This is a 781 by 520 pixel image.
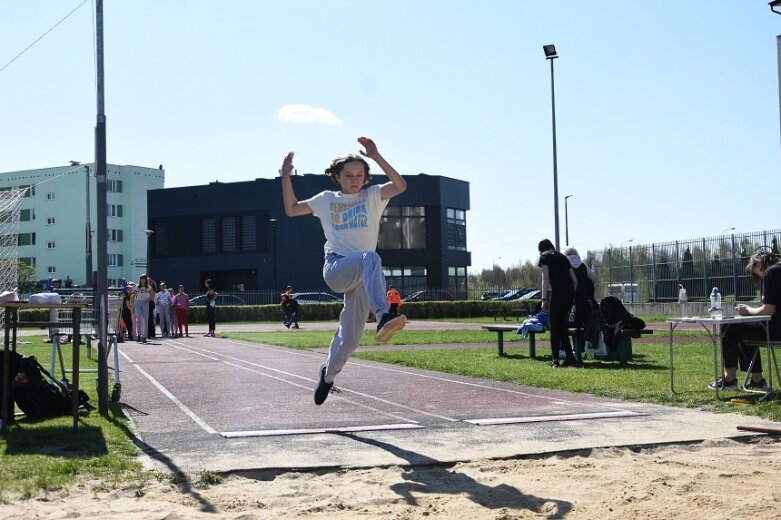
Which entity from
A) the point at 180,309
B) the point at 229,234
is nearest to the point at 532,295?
the point at 229,234

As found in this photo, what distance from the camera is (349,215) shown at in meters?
7.08

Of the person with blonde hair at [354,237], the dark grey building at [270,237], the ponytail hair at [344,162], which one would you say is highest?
the dark grey building at [270,237]

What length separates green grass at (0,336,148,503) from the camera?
5363mm

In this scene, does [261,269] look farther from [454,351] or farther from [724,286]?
[454,351]

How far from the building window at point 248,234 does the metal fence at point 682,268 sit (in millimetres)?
32558

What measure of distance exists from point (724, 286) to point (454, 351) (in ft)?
Result: 63.4

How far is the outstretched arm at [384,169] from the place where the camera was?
707 cm

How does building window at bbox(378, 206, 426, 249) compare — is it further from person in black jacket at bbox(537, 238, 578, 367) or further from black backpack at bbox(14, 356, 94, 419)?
black backpack at bbox(14, 356, 94, 419)

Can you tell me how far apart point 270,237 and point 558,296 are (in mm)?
55110

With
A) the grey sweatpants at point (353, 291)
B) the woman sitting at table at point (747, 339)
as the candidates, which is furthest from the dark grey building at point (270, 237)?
the grey sweatpants at point (353, 291)

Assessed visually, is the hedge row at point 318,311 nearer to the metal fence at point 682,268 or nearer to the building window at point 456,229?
the metal fence at point 682,268

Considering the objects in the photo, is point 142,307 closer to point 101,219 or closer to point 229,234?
point 101,219

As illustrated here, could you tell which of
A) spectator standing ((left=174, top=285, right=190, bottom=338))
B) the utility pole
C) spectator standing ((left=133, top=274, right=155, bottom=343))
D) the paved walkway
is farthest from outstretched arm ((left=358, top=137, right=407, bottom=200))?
spectator standing ((left=174, top=285, right=190, bottom=338))

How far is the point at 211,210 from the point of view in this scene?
7006 cm
